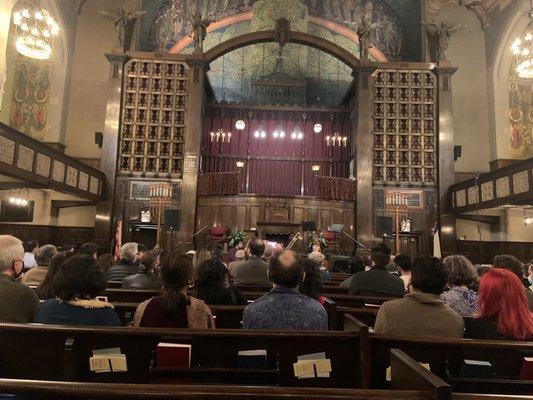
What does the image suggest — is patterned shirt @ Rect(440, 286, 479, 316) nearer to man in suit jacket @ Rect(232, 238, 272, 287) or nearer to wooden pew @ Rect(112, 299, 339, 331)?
wooden pew @ Rect(112, 299, 339, 331)

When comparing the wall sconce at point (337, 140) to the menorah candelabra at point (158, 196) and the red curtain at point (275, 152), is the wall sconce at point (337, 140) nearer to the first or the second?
the red curtain at point (275, 152)

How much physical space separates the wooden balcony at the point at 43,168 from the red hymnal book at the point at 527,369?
33.7ft

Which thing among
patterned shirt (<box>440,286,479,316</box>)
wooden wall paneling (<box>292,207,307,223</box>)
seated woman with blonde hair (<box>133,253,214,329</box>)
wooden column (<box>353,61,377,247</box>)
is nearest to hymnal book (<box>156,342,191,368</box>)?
seated woman with blonde hair (<box>133,253,214,329</box>)

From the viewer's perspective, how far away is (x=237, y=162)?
17.9m

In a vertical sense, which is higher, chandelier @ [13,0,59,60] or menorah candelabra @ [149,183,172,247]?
chandelier @ [13,0,59,60]

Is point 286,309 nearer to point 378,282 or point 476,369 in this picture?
point 476,369

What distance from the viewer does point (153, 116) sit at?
1559 centimetres

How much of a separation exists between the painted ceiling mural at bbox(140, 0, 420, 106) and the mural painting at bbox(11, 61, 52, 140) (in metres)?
4.21

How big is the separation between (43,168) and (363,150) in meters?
10.4

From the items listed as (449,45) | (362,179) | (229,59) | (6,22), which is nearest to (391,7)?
(449,45)

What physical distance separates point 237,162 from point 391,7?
983 centimetres

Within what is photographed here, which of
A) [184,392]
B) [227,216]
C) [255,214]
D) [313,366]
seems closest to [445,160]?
[255,214]

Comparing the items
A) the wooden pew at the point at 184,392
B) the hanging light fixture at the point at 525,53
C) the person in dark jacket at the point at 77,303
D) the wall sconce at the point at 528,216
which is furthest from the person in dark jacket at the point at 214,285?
the wall sconce at the point at 528,216

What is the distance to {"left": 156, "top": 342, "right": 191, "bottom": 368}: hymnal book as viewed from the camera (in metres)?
2.24
